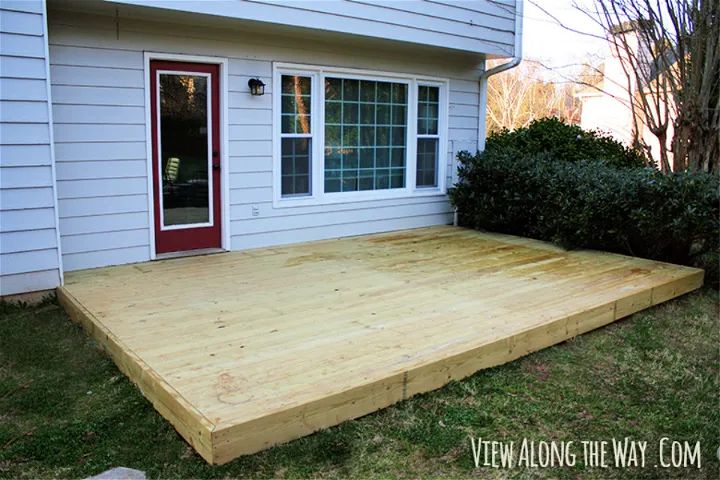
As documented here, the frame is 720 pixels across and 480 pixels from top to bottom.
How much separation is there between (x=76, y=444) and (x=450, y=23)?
19.9 feet

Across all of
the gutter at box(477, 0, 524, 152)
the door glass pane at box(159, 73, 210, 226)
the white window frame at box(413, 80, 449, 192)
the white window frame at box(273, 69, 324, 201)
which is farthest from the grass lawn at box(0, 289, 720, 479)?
the gutter at box(477, 0, 524, 152)

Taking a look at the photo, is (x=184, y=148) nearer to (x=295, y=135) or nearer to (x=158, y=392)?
(x=295, y=135)

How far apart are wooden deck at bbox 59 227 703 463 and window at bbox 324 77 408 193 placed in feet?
3.59

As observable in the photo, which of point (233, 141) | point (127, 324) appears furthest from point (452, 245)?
point (127, 324)

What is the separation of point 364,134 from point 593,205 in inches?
105

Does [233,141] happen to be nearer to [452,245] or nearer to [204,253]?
[204,253]

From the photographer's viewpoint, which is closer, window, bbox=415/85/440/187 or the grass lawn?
the grass lawn

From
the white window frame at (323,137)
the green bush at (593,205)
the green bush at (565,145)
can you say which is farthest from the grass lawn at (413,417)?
the green bush at (565,145)

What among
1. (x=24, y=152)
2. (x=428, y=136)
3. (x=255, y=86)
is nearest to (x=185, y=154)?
(x=255, y=86)

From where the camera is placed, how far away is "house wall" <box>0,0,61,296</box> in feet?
14.8

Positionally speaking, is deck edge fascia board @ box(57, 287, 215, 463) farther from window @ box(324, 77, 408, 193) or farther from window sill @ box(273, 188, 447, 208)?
window @ box(324, 77, 408, 193)

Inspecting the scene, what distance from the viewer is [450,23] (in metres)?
7.29

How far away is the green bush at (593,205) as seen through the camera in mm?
5746

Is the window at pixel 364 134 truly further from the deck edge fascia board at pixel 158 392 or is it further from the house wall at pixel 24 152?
the deck edge fascia board at pixel 158 392
